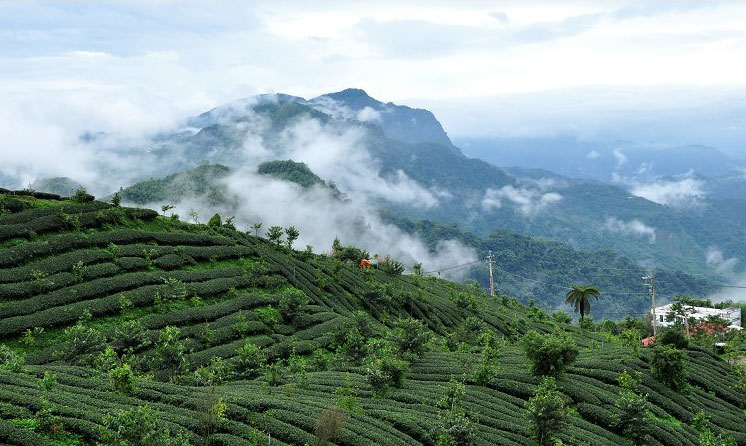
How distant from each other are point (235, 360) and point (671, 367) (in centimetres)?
3587

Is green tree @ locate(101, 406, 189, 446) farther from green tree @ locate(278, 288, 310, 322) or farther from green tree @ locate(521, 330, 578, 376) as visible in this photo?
green tree @ locate(278, 288, 310, 322)

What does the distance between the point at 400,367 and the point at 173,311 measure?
73.8 feet

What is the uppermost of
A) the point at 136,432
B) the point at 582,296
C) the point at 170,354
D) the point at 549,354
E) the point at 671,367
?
the point at 136,432

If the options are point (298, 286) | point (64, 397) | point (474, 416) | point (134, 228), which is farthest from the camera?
point (298, 286)

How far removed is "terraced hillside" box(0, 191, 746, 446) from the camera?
27.2 m

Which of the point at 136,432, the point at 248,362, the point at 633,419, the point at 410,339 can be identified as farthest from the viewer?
the point at 410,339

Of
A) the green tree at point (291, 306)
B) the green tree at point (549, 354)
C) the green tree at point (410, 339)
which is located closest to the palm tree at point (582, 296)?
the green tree at point (549, 354)

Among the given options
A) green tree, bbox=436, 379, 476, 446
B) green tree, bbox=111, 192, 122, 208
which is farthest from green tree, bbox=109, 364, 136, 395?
green tree, bbox=111, 192, 122, 208

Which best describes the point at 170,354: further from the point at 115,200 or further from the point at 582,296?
the point at 582,296

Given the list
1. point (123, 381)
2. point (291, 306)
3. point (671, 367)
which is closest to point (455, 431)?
point (123, 381)

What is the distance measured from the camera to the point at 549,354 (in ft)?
140

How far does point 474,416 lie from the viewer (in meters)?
34.1

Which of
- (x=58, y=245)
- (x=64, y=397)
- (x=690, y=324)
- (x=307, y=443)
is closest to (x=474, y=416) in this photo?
(x=307, y=443)

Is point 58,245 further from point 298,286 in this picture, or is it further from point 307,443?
point 307,443
